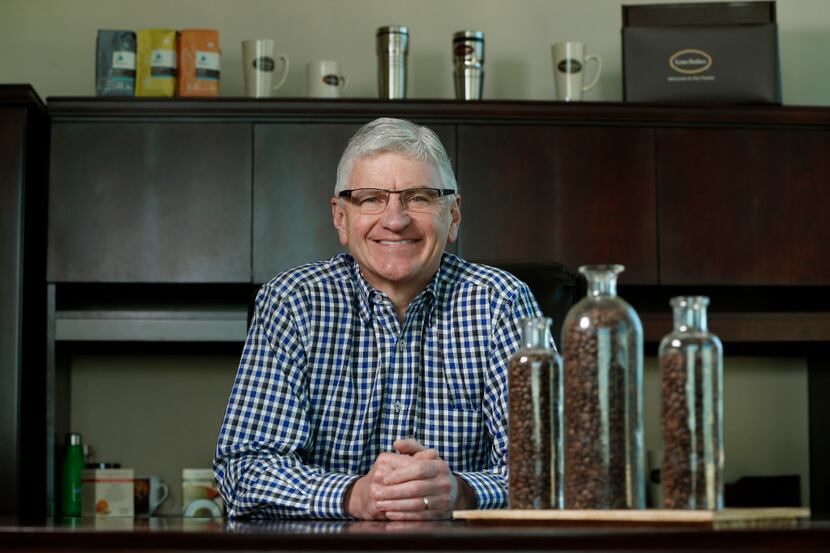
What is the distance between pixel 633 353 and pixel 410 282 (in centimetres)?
91

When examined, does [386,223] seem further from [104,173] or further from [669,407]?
[104,173]

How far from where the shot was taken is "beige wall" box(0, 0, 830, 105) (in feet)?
11.4

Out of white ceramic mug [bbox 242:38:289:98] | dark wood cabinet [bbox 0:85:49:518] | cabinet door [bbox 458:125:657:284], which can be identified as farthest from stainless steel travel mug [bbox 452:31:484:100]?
dark wood cabinet [bbox 0:85:49:518]

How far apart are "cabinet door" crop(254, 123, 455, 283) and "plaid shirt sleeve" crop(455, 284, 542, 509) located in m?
1.19

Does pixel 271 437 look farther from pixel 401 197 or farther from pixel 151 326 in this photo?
pixel 151 326

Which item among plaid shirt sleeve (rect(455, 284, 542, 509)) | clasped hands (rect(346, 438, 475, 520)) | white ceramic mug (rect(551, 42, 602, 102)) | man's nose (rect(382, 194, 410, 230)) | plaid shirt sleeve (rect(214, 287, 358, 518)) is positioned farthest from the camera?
white ceramic mug (rect(551, 42, 602, 102))

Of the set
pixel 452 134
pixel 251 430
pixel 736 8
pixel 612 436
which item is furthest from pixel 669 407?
pixel 736 8

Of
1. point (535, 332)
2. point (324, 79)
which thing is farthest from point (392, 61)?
point (535, 332)

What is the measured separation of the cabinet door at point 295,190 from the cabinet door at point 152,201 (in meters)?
0.04

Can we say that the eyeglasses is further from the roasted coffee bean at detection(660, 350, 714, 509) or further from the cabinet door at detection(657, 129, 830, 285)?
the cabinet door at detection(657, 129, 830, 285)

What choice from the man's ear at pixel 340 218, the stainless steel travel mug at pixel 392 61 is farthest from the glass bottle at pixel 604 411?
the stainless steel travel mug at pixel 392 61

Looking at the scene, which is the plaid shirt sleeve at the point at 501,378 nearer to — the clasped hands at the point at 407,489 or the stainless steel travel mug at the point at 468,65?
the clasped hands at the point at 407,489

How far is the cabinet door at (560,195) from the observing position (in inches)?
124

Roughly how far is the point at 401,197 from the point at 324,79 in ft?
A: 4.44
